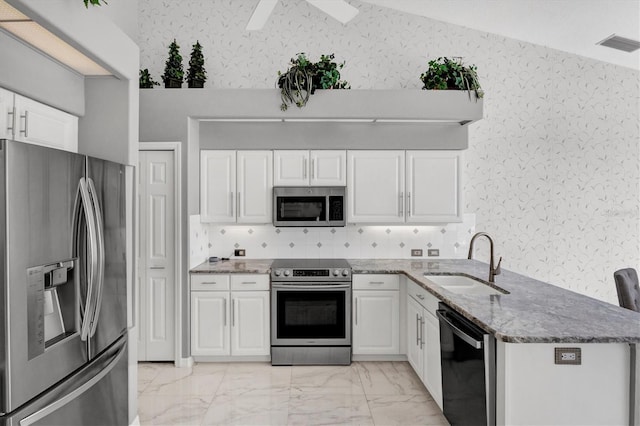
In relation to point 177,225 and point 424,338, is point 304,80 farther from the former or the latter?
point 424,338

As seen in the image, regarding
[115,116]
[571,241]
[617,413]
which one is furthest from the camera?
[571,241]

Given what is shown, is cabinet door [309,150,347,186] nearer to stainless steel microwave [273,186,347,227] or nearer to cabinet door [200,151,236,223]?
stainless steel microwave [273,186,347,227]

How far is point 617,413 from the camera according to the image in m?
1.84

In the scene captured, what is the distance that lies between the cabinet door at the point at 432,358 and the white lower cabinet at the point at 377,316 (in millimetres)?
688

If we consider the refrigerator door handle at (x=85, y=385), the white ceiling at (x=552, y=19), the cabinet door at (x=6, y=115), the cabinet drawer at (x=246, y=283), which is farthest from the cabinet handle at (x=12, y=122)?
the white ceiling at (x=552, y=19)

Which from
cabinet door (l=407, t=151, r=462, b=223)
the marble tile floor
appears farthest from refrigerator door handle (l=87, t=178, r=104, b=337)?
cabinet door (l=407, t=151, r=462, b=223)

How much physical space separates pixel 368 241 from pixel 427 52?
2.20 metres

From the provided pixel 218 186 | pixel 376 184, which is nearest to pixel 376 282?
pixel 376 184

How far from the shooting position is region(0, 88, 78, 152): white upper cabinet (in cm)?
189

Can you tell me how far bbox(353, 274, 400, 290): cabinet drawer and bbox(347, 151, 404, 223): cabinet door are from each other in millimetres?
606

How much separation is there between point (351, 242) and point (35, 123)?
3104 mm

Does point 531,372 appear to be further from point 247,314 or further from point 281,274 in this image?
point 247,314

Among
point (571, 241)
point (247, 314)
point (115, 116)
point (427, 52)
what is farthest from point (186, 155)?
point (571, 241)

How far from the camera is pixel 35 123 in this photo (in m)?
2.07
